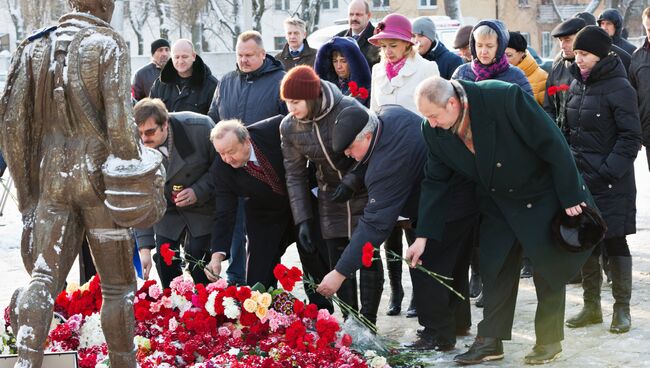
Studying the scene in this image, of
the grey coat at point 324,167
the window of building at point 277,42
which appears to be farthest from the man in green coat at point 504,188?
the window of building at point 277,42

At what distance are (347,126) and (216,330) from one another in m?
1.44

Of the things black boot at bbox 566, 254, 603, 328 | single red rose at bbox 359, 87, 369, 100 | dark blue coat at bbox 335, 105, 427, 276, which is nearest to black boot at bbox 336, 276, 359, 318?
dark blue coat at bbox 335, 105, 427, 276

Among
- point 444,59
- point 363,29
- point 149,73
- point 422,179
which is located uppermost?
point 363,29

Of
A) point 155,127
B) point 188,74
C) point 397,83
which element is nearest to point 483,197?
point 397,83

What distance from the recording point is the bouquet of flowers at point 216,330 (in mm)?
6139

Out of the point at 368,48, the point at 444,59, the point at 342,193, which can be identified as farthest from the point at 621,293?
→ the point at 368,48

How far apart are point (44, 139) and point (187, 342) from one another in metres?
1.59

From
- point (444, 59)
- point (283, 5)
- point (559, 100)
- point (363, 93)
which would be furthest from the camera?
point (283, 5)

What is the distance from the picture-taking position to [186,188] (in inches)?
A: 309

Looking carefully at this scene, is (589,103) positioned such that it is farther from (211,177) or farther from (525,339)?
(211,177)

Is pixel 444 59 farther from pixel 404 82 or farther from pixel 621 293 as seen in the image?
pixel 621 293

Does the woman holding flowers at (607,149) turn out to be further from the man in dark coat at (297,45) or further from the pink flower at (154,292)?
the man in dark coat at (297,45)

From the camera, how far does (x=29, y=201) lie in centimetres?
540

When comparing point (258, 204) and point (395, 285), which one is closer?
point (258, 204)
